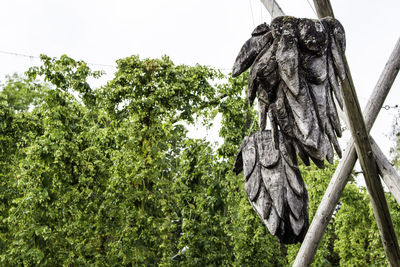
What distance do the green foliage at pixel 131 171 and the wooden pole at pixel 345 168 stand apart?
292cm

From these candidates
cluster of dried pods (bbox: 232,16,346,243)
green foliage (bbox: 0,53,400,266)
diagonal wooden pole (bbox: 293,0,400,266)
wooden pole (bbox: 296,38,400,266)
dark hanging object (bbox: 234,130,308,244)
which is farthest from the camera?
green foliage (bbox: 0,53,400,266)

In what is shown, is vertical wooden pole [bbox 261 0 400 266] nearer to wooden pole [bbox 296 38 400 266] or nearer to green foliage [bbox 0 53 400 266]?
wooden pole [bbox 296 38 400 266]

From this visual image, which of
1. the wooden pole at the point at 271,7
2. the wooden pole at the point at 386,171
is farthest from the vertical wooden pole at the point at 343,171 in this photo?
the wooden pole at the point at 271,7

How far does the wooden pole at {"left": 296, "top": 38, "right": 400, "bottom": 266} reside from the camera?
2545 mm

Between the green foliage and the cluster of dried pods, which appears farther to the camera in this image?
the green foliage

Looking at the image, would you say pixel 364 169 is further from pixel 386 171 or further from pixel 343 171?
pixel 386 171

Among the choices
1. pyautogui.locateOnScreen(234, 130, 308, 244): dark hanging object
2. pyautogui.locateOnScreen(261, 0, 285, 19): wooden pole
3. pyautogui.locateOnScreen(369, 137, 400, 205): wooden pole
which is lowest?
pyautogui.locateOnScreen(234, 130, 308, 244): dark hanging object

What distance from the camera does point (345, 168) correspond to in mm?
2625

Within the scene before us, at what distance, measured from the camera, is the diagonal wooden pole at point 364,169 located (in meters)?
1.83

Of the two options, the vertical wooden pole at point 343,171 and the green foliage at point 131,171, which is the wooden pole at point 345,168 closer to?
the vertical wooden pole at point 343,171

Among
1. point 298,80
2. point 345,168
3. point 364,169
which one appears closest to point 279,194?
point 298,80

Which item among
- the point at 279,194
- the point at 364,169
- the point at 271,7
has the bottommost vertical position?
the point at 279,194

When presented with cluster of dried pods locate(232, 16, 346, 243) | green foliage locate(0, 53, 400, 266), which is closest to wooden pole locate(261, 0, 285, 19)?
cluster of dried pods locate(232, 16, 346, 243)

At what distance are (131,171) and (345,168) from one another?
388 centimetres
